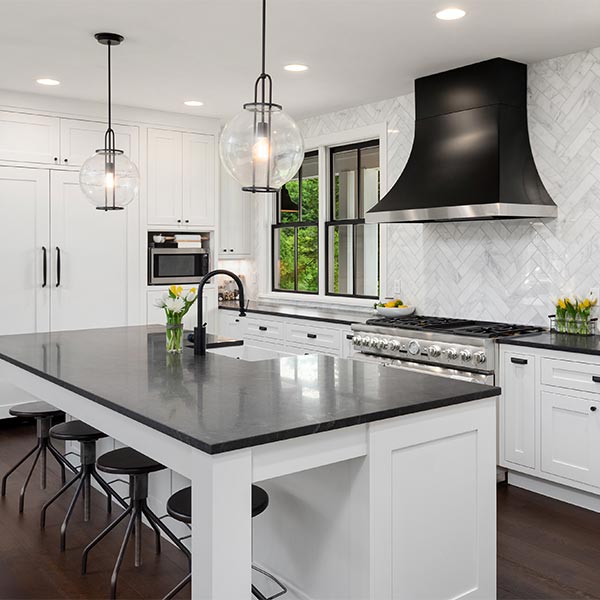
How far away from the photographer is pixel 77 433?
11.3 ft

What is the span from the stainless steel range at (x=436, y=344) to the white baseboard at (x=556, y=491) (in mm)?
Result: 622

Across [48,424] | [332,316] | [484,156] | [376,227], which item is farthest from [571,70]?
[48,424]

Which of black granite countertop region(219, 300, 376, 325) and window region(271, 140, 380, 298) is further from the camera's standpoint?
window region(271, 140, 380, 298)

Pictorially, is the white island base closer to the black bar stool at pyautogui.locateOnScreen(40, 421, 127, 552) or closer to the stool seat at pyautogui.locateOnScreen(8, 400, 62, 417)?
the black bar stool at pyautogui.locateOnScreen(40, 421, 127, 552)

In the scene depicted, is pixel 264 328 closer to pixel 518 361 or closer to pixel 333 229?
pixel 333 229

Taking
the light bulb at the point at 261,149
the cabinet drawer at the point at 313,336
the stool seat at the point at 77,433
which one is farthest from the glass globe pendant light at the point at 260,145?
the cabinet drawer at the point at 313,336

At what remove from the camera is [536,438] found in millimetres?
3994

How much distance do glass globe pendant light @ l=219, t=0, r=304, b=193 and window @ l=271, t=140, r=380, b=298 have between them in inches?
133

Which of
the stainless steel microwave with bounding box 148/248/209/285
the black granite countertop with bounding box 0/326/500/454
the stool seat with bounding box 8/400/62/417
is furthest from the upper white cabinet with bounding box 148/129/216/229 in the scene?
the black granite countertop with bounding box 0/326/500/454

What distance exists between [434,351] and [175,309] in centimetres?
181

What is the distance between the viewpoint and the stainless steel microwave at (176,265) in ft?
20.7

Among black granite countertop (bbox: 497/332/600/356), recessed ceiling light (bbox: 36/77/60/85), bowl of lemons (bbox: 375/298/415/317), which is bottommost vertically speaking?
black granite countertop (bbox: 497/332/600/356)

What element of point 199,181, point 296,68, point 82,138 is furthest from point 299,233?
point 296,68

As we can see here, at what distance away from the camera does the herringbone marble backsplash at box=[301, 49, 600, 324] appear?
4312 millimetres
